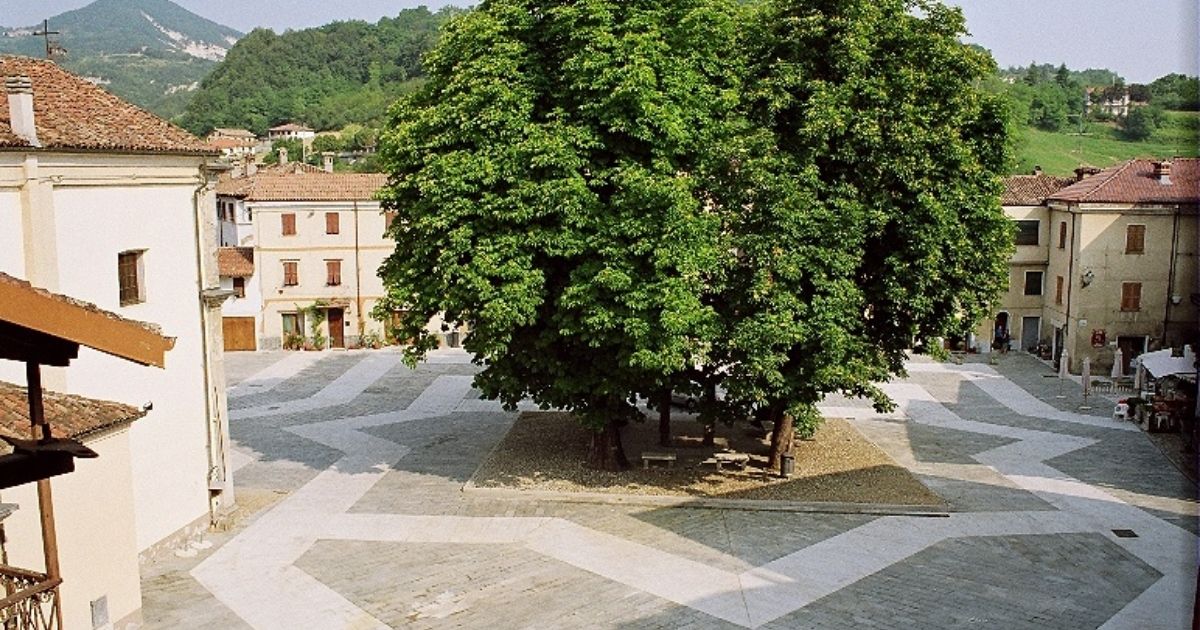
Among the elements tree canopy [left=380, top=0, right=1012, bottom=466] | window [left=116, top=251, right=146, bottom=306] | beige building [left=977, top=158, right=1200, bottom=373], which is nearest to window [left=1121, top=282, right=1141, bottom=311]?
beige building [left=977, top=158, right=1200, bottom=373]

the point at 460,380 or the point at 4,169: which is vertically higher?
the point at 4,169

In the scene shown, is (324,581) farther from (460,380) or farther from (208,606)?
(460,380)

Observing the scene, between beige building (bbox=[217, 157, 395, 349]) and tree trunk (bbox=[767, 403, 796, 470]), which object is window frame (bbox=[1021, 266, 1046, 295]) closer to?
tree trunk (bbox=[767, 403, 796, 470])

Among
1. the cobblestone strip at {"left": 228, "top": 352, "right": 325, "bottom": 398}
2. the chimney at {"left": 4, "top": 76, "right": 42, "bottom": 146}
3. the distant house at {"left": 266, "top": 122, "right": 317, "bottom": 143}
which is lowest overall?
the cobblestone strip at {"left": 228, "top": 352, "right": 325, "bottom": 398}

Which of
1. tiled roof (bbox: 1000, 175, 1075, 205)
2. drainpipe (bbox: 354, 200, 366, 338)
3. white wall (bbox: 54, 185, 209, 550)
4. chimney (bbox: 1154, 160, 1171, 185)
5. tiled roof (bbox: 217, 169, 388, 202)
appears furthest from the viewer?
drainpipe (bbox: 354, 200, 366, 338)

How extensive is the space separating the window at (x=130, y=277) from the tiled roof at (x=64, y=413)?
129 inches

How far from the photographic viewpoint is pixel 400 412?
3197 centimetres

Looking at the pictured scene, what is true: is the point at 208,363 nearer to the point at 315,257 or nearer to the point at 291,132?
the point at 315,257

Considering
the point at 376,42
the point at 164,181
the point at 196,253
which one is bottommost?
the point at 196,253

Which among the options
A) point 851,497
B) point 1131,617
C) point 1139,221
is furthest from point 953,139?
point 1139,221

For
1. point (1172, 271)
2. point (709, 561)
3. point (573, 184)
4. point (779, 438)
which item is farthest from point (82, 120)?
point (1172, 271)

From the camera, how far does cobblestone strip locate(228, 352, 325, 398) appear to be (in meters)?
35.5

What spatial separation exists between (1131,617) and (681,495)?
369 inches

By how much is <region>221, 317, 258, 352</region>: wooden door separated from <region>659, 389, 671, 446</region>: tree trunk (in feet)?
80.3
